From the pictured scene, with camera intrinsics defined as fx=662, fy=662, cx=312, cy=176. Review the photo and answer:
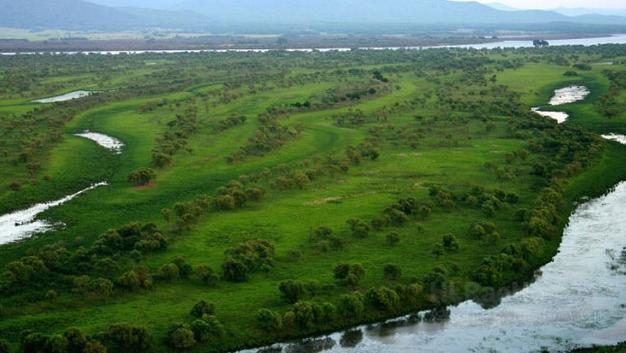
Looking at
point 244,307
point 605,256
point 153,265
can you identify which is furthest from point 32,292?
point 605,256

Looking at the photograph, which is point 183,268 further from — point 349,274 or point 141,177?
point 141,177

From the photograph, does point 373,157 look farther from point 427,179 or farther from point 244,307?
point 244,307

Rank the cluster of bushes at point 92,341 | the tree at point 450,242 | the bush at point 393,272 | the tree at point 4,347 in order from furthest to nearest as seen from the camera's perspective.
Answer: the tree at point 450,242
the bush at point 393,272
the tree at point 4,347
the cluster of bushes at point 92,341

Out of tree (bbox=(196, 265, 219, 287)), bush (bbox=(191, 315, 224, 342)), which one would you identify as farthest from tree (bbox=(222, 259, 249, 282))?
bush (bbox=(191, 315, 224, 342))

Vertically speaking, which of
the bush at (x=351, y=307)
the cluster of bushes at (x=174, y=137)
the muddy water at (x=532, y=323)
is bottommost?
the muddy water at (x=532, y=323)

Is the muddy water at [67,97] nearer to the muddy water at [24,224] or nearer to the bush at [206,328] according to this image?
the muddy water at [24,224]

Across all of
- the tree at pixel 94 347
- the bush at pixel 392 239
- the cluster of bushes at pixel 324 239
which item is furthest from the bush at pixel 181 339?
the bush at pixel 392 239

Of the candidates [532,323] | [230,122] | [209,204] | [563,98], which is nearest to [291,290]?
[532,323]
